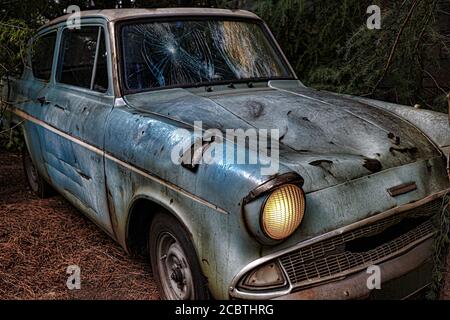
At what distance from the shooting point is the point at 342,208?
202 centimetres

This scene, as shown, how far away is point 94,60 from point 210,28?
0.90 meters

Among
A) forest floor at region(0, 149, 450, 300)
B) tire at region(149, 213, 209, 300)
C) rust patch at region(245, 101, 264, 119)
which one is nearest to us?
tire at region(149, 213, 209, 300)

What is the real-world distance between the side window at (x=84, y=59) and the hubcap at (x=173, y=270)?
4.06ft

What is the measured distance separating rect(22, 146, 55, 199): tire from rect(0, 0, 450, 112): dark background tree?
927 mm

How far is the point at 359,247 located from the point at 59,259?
2.26m

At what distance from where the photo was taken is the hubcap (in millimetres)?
2311

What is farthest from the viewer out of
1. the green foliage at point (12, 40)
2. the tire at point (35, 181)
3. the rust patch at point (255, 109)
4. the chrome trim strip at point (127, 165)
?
the tire at point (35, 181)

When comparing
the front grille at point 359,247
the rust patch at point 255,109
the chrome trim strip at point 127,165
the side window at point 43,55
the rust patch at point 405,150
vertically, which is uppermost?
the side window at point 43,55

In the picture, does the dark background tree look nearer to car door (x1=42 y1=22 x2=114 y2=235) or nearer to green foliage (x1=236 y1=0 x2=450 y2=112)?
green foliage (x1=236 y1=0 x2=450 y2=112)

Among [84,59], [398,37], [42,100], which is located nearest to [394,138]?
[398,37]

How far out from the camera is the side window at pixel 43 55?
13.5ft

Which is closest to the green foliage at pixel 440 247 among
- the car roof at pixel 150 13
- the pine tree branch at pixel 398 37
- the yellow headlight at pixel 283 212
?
the yellow headlight at pixel 283 212

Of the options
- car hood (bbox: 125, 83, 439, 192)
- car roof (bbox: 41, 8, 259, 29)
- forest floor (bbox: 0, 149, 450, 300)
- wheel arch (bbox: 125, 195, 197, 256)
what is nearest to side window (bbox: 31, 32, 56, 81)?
car roof (bbox: 41, 8, 259, 29)

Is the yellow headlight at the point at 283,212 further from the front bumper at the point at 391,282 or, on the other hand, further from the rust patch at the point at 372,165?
the rust patch at the point at 372,165
